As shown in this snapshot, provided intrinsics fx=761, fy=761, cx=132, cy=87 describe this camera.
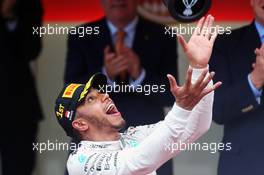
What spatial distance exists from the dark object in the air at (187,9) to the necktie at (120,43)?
0.21 metres

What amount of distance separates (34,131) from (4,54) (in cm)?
31

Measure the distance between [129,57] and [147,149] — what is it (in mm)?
794

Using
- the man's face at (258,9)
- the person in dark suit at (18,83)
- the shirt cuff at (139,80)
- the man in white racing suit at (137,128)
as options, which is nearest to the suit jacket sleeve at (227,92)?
the man's face at (258,9)

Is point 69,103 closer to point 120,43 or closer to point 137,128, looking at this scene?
point 137,128

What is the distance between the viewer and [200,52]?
2125 millimetres

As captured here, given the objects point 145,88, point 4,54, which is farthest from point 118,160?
point 4,54

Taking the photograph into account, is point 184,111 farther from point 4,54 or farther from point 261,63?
point 4,54

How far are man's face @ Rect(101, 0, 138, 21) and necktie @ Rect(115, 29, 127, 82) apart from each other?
0.05 m

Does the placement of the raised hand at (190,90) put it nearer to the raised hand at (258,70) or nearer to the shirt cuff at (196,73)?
the shirt cuff at (196,73)

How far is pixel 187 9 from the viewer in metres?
2.74

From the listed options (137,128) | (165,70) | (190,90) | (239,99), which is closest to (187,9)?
(165,70)

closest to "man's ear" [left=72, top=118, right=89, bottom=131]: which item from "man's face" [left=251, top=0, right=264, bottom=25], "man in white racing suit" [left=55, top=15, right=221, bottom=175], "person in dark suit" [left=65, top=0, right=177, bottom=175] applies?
"man in white racing suit" [left=55, top=15, right=221, bottom=175]

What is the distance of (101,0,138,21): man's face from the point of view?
2832 mm

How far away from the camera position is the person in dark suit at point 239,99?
2.81 meters
